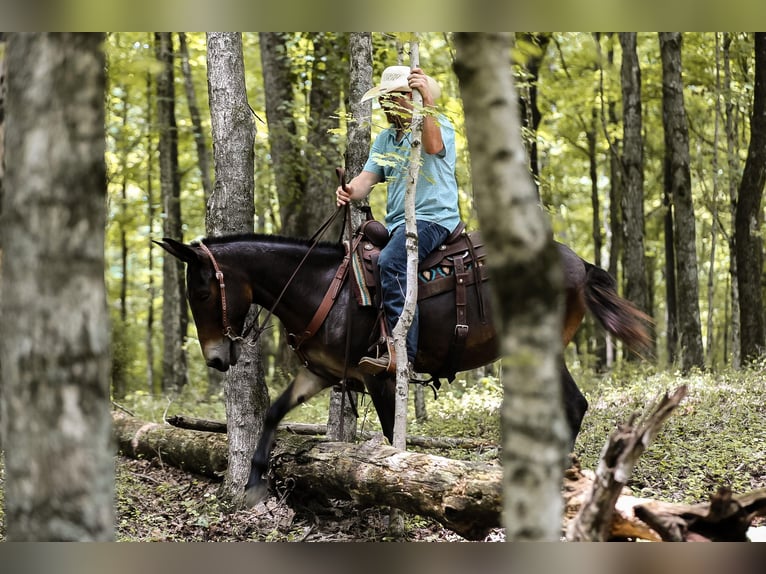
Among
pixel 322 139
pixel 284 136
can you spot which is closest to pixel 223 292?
pixel 284 136

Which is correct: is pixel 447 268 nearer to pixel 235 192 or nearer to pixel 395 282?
pixel 395 282

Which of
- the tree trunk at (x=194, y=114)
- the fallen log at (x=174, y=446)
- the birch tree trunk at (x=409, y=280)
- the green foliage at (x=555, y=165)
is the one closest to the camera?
the birch tree trunk at (x=409, y=280)

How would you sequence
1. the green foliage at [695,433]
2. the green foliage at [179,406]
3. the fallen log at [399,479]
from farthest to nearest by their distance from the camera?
the green foliage at [179,406] < the green foliage at [695,433] < the fallen log at [399,479]

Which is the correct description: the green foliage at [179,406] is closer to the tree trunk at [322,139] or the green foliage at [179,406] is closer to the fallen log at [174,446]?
the fallen log at [174,446]

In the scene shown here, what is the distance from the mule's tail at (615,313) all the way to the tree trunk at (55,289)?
4.81m

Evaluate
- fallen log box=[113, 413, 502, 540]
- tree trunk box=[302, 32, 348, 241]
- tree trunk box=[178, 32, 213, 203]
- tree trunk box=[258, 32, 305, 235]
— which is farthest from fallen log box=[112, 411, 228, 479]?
tree trunk box=[178, 32, 213, 203]

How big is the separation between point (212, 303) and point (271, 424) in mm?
1094

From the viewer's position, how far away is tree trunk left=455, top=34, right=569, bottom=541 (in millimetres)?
2629

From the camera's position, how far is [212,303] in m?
6.04

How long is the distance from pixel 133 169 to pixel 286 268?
33.0ft

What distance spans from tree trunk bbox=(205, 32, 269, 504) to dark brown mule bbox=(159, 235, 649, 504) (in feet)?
1.70

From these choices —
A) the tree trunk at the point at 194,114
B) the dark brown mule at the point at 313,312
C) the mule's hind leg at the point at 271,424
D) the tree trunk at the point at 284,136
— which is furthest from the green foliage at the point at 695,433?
the tree trunk at the point at 194,114

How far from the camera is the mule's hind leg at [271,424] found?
19.9 feet

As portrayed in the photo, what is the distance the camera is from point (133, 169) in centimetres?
1522
